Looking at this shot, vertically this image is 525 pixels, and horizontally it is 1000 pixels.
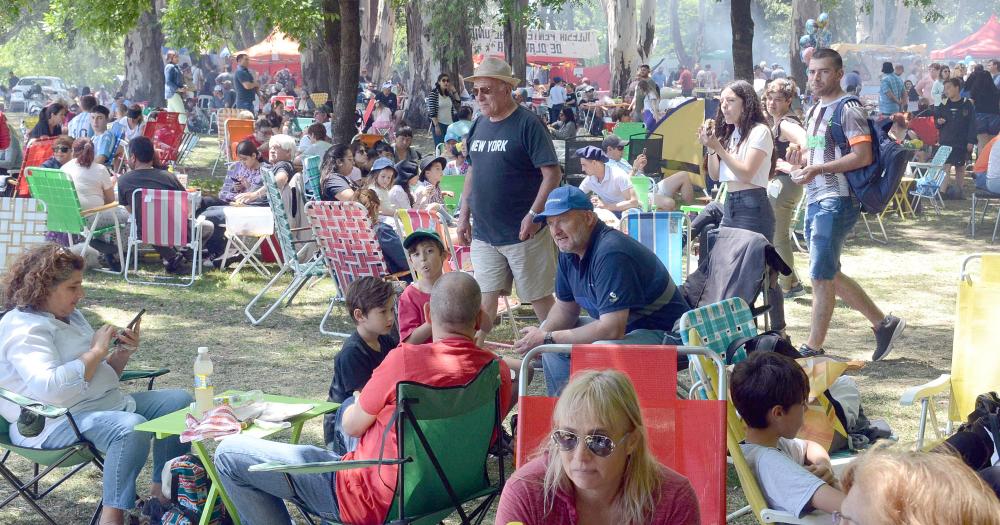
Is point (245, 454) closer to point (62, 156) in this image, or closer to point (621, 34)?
point (62, 156)

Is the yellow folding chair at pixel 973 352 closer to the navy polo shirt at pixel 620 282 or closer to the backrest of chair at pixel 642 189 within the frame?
the navy polo shirt at pixel 620 282

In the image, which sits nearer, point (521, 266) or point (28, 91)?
point (521, 266)

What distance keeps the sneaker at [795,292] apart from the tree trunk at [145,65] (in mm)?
23914


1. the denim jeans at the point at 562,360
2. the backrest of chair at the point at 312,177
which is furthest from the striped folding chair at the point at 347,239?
the denim jeans at the point at 562,360

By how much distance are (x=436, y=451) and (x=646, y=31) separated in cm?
3059

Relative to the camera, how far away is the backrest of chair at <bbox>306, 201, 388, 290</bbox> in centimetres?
733

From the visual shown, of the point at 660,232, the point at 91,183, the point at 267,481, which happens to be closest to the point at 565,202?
the point at 267,481

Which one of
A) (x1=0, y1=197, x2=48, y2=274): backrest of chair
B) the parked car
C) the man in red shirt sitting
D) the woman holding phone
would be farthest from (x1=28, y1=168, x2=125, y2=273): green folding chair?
the parked car

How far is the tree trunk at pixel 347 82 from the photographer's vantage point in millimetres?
14008

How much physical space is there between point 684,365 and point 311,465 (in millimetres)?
2383

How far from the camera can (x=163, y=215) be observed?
30.4ft

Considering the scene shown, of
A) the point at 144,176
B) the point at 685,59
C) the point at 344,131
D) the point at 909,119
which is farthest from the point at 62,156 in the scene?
the point at 685,59

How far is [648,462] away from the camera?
279 cm

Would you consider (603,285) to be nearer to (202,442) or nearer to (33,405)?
(202,442)
